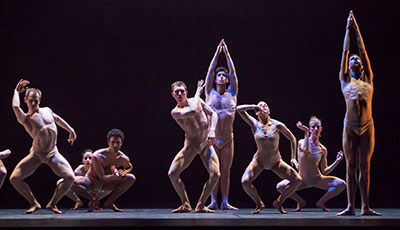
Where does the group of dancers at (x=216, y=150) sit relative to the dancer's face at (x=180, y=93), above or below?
below

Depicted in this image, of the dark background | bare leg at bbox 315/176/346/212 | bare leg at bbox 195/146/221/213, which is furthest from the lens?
the dark background

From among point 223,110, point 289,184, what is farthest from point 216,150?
point 289,184

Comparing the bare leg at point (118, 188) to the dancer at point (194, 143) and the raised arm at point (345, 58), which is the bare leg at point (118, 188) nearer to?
the dancer at point (194, 143)

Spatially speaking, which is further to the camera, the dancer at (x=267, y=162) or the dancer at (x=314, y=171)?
the dancer at (x=314, y=171)

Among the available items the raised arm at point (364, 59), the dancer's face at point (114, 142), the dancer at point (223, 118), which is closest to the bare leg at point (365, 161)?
the raised arm at point (364, 59)

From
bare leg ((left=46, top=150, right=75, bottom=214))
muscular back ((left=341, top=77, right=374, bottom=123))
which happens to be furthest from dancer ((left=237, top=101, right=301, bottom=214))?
bare leg ((left=46, top=150, right=75, bottom=214))

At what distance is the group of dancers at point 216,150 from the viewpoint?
607 centimetres

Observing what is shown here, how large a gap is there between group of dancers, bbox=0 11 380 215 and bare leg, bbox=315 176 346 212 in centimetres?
1

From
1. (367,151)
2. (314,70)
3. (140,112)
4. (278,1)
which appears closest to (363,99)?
(367,151)

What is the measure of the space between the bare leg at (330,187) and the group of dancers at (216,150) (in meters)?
0.01

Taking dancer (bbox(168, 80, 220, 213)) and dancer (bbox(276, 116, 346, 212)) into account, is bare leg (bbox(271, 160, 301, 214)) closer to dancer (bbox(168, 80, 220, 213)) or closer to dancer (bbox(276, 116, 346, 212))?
dancer (bbox(276, 116, 346, 212))

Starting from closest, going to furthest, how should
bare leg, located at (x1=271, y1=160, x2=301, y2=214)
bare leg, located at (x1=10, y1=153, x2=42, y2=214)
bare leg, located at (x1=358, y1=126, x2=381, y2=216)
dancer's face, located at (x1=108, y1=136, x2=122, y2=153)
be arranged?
bare leg, located at (x1=358, y1=126, x2=381, y2=216), bare leg, located at (x1=10, y1=153, x2=42, y2=214), bare leg, located at (x1=271, y1=160, x2=301, y2=214), dancer's face, located at (x1=108, y1=136, x2=122, y2=153)

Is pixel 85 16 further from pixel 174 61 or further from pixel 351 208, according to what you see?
pixel 351 208

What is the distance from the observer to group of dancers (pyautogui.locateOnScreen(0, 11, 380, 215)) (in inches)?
239
